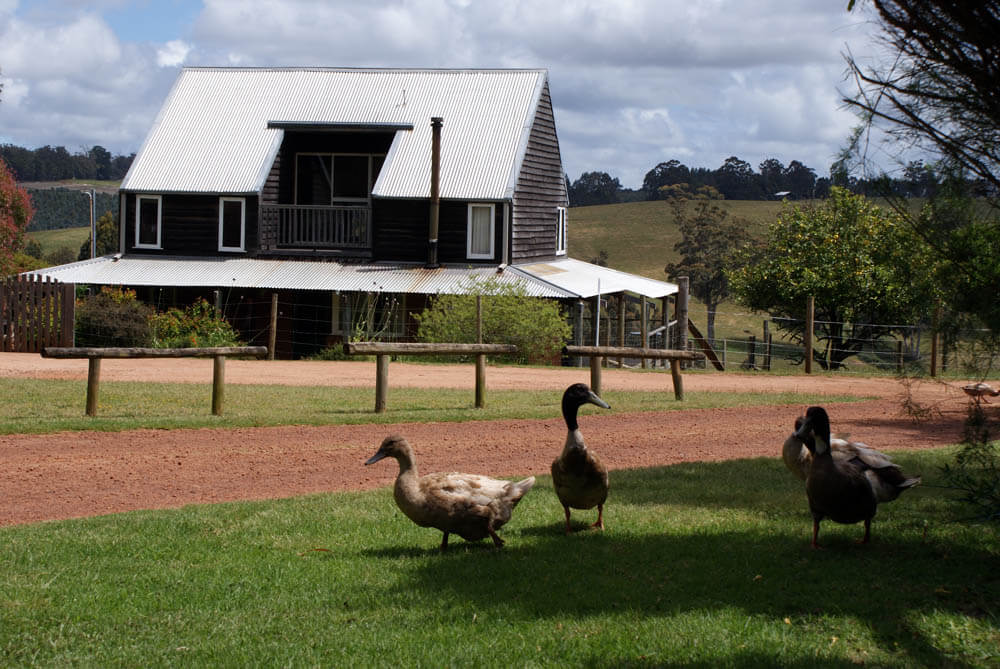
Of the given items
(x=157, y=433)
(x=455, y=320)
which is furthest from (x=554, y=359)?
(x=157, y=433)

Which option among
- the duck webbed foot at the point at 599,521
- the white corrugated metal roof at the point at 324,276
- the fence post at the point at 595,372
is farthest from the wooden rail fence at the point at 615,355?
the white corrugated metal roof at the point at 324,276

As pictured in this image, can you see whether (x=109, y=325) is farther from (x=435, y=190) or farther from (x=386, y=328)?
(x=435, y=190)

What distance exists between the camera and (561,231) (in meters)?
39.1

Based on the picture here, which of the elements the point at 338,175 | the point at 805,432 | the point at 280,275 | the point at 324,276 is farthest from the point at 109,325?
the point at 805,432

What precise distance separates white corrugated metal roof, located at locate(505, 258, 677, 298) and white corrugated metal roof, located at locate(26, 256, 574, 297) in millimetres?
821

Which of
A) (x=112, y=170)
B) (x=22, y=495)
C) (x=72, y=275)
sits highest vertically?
(x=112, y=170)

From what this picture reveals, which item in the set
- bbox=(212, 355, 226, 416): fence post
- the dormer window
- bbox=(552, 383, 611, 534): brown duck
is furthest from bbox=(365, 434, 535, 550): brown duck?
the dormer window

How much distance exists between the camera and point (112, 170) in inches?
6575

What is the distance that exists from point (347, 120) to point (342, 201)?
2811 millimetres

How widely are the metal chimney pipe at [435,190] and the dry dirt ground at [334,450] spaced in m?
16.3

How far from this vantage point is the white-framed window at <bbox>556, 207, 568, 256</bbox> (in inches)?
1515

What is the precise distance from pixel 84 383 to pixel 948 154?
618 inches

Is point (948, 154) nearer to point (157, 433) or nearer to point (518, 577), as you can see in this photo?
point (518, 577)

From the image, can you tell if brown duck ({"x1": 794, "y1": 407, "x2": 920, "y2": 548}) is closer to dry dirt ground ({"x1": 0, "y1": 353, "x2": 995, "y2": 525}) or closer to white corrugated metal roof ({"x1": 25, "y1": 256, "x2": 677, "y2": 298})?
dry dirt ground ({"x1": 0, "y1": 353, "x2": 995, "y2": 525})
